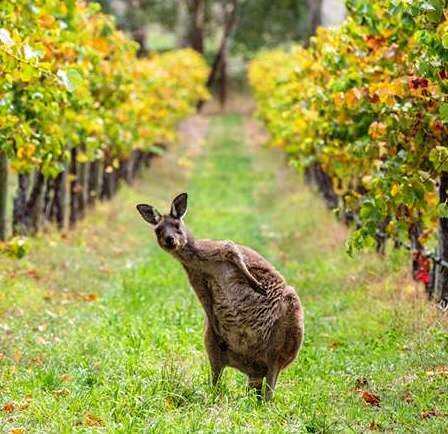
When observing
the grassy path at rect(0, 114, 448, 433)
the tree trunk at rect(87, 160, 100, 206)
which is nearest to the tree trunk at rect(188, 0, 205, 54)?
the tree trunk at rect(87, 160, 100, 206)

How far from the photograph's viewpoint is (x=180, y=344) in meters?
9.95

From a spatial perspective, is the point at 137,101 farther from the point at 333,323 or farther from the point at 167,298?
the point at 333,323

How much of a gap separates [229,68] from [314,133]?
175ft

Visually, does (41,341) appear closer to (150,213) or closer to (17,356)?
(17,356)

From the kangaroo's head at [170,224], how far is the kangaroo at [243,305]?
0.03 m

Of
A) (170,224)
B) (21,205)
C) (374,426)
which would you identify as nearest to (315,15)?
(21,205)

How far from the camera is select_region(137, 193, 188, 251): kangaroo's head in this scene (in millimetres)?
7293

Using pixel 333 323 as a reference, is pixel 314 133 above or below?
above

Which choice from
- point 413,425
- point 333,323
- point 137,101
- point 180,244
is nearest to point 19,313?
point 333,323

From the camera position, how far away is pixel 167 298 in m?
12.9

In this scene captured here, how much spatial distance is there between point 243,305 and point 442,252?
4.05 meters

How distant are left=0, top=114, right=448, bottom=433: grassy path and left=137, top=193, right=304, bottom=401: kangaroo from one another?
1.26 ft

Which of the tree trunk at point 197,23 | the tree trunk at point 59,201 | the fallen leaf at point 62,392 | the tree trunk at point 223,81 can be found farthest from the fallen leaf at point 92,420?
the tree trunk at point 223,81

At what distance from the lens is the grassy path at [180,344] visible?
23.7ft
